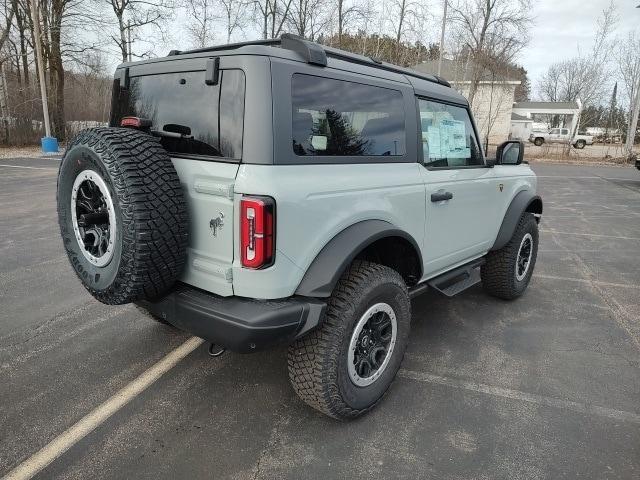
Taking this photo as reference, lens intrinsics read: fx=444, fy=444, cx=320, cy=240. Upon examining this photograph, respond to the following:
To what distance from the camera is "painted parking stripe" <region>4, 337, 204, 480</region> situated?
213 cm

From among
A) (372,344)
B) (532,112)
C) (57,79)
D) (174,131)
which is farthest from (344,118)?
(532,112)

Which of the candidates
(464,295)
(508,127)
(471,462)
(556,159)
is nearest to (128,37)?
(556,159)

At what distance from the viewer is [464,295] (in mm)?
4645

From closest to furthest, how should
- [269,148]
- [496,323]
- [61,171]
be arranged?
[269,148]
[61,171]
[496,323]

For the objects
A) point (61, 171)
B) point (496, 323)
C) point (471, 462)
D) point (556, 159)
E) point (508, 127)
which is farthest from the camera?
point (508, 127)

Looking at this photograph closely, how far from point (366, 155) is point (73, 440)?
2.22m

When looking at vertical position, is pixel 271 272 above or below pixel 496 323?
above

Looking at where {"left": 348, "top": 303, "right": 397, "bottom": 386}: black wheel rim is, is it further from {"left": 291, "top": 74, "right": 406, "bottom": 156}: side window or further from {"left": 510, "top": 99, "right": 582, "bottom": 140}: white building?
{"left": 510, "top": 99, "right": 582, "bottom": 140}: white building

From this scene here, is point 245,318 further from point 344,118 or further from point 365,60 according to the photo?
point 365,60

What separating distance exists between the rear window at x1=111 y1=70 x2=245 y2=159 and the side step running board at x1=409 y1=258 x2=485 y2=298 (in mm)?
1693

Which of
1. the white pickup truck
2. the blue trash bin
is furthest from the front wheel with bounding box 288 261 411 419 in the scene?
the white pickup truck

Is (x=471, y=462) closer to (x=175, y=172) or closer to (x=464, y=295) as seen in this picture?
(x=175, y=172)

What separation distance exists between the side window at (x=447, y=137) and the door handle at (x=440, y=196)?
22 centimetres

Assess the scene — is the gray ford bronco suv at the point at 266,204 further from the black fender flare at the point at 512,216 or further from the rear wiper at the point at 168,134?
the black fender flare at the point at 512,216
